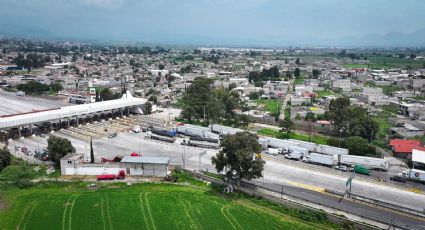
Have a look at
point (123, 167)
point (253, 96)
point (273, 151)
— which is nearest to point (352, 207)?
point (273, 151)

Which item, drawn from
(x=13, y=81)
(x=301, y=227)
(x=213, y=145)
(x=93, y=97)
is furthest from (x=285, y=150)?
(x=13, y=81)

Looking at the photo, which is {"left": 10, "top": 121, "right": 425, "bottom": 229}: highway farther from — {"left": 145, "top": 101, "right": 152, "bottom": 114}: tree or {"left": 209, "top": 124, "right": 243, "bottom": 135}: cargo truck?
{"left": 145, "top": 101, "right": 152, "bottom": 114}: tree

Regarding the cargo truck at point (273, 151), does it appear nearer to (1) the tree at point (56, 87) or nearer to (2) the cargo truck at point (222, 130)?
(2) the cargo truck at point (222, 130)

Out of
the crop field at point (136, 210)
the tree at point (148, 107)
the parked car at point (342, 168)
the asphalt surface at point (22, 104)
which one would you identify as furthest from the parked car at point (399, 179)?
the asphalt surface at point (22, 104)

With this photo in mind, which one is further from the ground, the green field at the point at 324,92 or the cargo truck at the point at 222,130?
the green field at the point at 324,92

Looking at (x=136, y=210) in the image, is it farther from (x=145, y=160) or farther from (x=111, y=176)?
(x=145, y=160)
